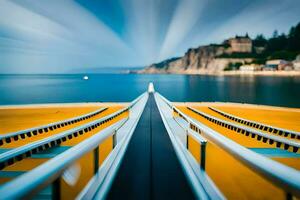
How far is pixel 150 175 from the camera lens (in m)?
3.24

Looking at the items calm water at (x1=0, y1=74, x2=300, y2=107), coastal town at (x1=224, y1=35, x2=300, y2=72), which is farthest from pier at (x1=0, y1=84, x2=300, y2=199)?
coastal town at (x1=224, y1=35, x2=300, y2=72)

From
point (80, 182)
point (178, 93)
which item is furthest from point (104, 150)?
point (178, 93)

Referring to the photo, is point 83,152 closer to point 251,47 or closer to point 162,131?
point 162,131

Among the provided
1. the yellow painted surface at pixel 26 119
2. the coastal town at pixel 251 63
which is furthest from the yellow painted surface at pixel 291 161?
the coastal town at pixel 251 63

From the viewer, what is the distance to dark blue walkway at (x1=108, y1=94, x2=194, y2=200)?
2684 millimetres

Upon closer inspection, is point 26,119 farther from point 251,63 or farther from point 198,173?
point 251,63

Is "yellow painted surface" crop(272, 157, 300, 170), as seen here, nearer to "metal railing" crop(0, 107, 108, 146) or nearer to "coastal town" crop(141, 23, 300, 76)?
"metal railing" crop(0, 107, 108, 146)

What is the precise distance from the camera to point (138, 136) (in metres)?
5.70

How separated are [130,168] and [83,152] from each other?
1.60 m

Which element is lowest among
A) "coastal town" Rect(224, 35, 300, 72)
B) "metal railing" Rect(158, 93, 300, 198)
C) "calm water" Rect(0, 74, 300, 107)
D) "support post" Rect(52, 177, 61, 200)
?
"calm water" Rect(0, 74, 300, 107)

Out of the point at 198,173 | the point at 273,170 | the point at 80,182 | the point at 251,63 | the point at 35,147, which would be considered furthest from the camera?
the point at 251,63

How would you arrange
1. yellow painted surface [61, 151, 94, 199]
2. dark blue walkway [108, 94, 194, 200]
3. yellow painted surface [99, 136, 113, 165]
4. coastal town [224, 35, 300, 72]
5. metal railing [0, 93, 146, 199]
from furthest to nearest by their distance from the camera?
coastal town [224, 35, 300, 72] < yellow painted surface [99, 136, 113, 165] < yellow painted surface [61, 151, 94, 199] < dark blue walkway [108, 94, 194, 200] < metal railing [0, 93, 146, 199]

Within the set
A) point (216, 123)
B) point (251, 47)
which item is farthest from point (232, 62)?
point (216, 123)

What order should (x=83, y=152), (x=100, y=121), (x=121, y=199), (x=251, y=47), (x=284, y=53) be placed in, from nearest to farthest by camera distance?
1. (x=83, y=152)
2. (x=121, y=199)
3. (x=100, y=121)
4. (x=284, y=53)
5. (x=251, y=47)
